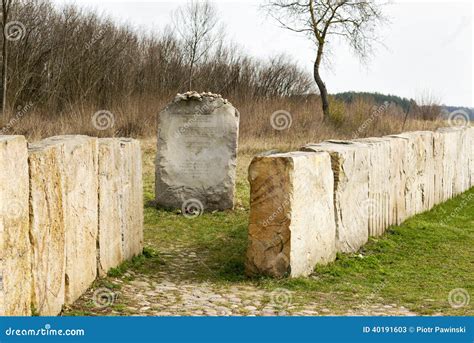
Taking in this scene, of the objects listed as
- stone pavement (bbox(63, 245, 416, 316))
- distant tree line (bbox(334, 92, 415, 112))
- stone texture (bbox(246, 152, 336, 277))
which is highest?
distant tree line (bbox(334, 92, 415, 112))

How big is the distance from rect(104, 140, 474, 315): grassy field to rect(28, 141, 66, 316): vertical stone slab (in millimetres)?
1728

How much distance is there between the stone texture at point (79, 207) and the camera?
5.30m

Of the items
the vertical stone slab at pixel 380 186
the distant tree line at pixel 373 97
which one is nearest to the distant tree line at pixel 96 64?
the distant tree line at pixel 373 97

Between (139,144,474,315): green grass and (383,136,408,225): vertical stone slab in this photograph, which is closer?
(139,144,474,315): green grass

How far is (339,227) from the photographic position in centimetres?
764

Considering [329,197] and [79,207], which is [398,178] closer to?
[329,197]

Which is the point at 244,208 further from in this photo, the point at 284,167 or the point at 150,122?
the point at 150,122

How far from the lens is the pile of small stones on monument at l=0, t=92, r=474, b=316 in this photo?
183 inches

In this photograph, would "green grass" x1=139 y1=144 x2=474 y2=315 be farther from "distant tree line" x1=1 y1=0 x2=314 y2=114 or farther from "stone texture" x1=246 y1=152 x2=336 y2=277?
"distant tree line" x1=1 y1=0 x2=314 y2=114

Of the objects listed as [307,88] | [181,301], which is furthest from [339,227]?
[307,88]

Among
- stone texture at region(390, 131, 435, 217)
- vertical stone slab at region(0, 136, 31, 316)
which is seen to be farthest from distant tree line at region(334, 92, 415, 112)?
vertical stone slab at region(0, 136, 31, 316)

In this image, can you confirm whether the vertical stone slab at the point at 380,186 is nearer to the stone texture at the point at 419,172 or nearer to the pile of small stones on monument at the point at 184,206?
the pile of small stones on monument at the point at 184,206

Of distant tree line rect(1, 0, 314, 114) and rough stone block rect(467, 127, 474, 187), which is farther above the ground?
distant tree line rect(1, 0, 314, 114)

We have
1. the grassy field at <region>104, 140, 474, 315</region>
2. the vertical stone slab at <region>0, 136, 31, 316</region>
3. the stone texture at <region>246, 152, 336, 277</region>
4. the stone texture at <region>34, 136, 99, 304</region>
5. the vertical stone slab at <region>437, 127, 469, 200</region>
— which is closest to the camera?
the vertical stone slab at <region>0, 136, 31, 316</region>
